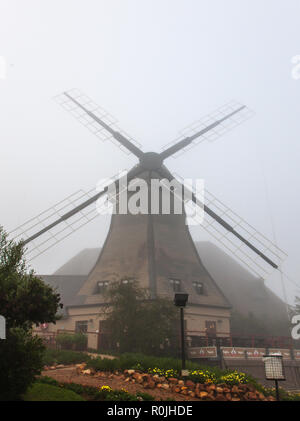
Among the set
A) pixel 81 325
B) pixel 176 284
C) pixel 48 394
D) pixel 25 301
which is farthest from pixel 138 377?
pixel 81 325

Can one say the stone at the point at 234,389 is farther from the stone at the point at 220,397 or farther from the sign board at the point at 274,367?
the sign board at the point at 274,367

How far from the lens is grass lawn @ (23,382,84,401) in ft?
36.0

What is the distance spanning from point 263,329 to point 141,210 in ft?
80.4

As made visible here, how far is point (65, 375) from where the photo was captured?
15484 mm

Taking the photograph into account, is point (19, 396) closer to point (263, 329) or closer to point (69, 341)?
point (69, 341)

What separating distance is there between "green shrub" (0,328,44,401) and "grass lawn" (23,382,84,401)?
2.55 ft

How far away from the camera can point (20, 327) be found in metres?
10.7

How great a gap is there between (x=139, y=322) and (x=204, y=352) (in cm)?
458

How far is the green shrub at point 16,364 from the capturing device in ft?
32.3

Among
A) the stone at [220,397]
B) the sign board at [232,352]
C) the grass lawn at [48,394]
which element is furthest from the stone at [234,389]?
the sign board at [232,352]

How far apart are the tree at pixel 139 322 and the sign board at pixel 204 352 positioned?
1.54 metres

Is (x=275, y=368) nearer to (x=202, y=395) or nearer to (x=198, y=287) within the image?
(x=202, y=395)

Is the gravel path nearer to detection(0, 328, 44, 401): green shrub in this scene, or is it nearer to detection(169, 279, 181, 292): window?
detection(0, 328, 44, 401): green shrub
